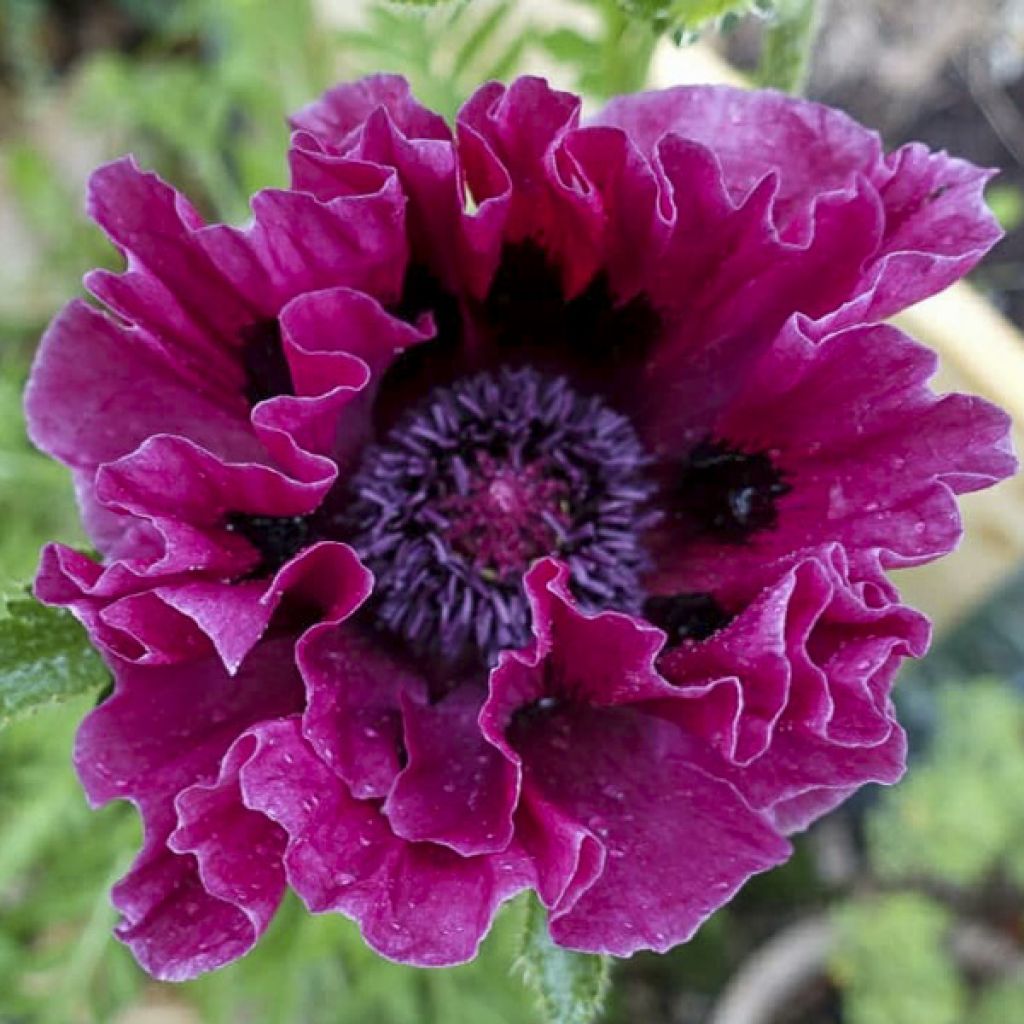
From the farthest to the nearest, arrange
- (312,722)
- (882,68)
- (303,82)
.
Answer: (882,68) → (303,82) → (312,722)

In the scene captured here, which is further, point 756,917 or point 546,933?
point 756,917

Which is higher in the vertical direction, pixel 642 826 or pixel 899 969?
pixel 642 826

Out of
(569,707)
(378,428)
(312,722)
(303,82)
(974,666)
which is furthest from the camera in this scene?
(974,666)

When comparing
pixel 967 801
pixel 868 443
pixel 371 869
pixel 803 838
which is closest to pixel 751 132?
pixel 868 443

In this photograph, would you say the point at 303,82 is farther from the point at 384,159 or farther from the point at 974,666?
the point at 974,666

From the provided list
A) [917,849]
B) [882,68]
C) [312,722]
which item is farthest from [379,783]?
[882,68]

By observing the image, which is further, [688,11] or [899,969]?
[899,969]

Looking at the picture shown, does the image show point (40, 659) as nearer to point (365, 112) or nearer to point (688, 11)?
point (365, 112)
